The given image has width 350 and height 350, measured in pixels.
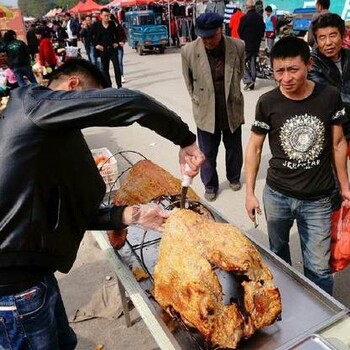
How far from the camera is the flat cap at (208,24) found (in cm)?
397

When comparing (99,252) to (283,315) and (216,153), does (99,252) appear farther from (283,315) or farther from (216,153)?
(283,315)

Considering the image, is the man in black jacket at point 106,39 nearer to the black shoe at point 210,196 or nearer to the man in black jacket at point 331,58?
the black shoe at point 210,196

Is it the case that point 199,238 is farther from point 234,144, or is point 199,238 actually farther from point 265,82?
point 265,82

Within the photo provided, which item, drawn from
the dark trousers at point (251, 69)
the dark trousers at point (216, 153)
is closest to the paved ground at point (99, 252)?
the dark trousers at point (216, 153)

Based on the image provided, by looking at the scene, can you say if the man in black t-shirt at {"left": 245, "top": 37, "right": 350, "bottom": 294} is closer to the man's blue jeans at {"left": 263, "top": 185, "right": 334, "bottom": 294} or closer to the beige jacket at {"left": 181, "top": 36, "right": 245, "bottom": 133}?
the man's blue jeans at {"left": 263, "top": 185, "right": 334, "bottom": 294}

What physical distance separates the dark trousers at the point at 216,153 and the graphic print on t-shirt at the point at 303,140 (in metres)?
2.27

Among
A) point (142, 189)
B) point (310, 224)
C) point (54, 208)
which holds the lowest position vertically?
point (310, 224)

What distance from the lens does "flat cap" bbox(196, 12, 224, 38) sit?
3967 mm

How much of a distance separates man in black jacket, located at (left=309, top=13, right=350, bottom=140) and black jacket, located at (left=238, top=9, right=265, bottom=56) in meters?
6.94

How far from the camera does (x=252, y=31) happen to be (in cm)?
958

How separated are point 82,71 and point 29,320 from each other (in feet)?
3.60

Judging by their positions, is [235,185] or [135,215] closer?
[135,215]

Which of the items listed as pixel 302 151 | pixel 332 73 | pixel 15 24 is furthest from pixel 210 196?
pixel 15 24

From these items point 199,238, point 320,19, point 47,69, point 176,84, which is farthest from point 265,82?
point 199,238
